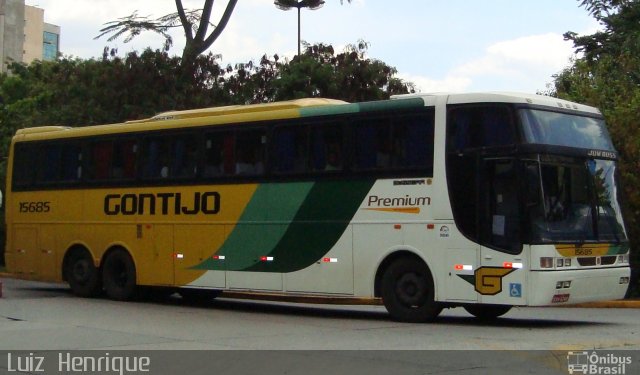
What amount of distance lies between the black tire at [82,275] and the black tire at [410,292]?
25.4 feet

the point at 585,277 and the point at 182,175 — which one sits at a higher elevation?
the point at 182,175

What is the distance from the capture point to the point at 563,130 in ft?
52.8

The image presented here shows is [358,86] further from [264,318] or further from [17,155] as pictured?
[264,318]

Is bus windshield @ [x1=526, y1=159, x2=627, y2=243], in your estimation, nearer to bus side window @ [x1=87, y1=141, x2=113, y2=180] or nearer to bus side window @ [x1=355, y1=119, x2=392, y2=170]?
Result: bus side window @ [x1=355, y1=119, x2=392, y2=170]

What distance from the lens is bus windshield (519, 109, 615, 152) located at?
1555 cm

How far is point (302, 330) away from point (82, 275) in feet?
27.5

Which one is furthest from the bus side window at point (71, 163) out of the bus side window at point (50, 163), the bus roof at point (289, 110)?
the bus roof at point (289, 110)

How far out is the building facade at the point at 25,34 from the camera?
98.1 meters

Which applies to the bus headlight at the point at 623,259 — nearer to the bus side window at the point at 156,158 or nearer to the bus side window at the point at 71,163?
the bus side window at the point at 156,158

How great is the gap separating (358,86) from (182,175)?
48.2 ft

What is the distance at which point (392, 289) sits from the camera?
1675cm

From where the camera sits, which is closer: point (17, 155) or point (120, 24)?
point (17, 155)
